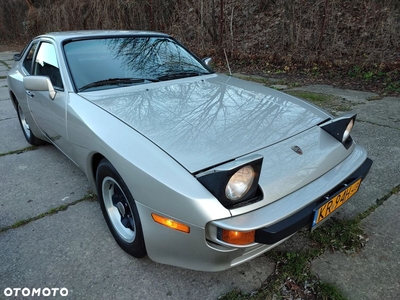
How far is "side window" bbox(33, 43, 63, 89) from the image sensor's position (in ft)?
8.66

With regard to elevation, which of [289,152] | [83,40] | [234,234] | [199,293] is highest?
[83,40]

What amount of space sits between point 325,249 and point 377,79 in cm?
498

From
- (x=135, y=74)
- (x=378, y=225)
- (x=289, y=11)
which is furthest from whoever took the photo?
(x=289, y=11)

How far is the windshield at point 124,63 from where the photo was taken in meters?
2.52

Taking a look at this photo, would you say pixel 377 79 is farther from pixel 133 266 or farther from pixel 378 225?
→ pixel 133 266

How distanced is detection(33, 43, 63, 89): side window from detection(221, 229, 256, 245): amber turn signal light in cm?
190

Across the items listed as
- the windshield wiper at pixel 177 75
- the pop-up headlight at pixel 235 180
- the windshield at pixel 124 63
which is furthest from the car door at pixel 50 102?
the pop-up headlight at pixel 235 180

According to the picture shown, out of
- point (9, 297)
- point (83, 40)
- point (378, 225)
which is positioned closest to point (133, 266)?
point (9, 297)

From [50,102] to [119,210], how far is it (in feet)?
4.04

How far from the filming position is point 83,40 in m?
2.80

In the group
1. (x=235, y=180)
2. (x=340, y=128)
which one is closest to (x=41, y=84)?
(x=235, y=180)

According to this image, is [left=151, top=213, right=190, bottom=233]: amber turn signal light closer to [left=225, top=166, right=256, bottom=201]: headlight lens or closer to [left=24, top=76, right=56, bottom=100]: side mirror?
[left=225, top=166, right=256, bottom=201]: headlight lens

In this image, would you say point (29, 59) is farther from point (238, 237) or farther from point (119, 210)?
point (238, 237)

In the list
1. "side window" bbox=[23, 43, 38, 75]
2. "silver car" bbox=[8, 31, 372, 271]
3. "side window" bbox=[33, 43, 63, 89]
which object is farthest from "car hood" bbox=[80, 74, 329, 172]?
"side window" bbox=[23, 43, 38, 75]
